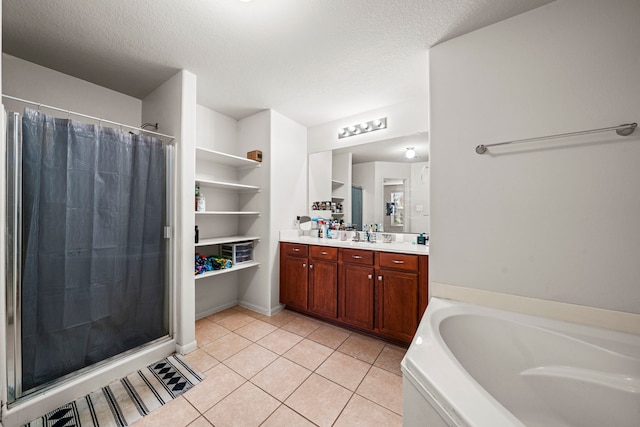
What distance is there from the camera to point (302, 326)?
2490 millimetres

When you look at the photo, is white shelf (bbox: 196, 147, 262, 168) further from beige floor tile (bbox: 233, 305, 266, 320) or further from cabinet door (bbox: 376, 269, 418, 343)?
cabinet door (bbox: 376, 269, 418, 343)

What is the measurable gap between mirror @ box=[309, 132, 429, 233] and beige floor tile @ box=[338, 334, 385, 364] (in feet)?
3.77

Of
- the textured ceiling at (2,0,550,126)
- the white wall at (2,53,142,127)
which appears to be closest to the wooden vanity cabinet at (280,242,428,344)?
the textured ceiling at (2,0,550,126)

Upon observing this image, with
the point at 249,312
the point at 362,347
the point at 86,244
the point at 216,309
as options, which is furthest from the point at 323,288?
the point at 86,244

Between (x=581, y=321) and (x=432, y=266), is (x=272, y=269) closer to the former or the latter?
(x=432, y=266)

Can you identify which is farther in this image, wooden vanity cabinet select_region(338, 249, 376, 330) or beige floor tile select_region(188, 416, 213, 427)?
wooden vanity cabinet select_region(338, 249, 376, 330)

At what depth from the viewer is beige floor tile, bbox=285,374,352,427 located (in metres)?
1.40

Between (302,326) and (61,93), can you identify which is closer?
(61,93)

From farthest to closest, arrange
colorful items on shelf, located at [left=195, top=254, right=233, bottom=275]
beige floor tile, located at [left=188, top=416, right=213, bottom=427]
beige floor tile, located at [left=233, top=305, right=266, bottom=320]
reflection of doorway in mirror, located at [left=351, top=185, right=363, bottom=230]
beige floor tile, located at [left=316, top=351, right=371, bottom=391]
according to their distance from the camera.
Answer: reflection of doorway in mirror, located at [left=351, top=185, right=363, bottom=230]
beige floor tile, located at [left=233, top=305, right=266, bottom=320]
colorful items on shelf, located at [left=195, top=254, right=233, bottom=275]
beige floor tile, located at [left=316, top=351, right=371, bottom=391]
beige floor tile, located at [left=188, top=416, right=213, bottom=427]

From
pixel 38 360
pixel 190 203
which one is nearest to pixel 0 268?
pixel 38 360

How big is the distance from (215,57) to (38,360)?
2.29 meters

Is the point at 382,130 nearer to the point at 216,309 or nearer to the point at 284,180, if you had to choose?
the point at 284,180

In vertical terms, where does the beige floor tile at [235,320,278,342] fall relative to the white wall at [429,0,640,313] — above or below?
below

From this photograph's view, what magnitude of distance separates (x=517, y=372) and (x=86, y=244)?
2628 mm
